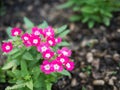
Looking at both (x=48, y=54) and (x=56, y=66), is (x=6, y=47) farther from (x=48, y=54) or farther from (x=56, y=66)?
(x=56, y=66)

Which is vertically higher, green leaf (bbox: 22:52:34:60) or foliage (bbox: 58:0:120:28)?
foliage (bbox: 58:0:120:28)

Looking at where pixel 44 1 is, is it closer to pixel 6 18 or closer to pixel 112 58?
pixel 6 18

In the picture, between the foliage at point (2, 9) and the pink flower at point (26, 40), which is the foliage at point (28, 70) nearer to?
the pink flower at point (26, 40)

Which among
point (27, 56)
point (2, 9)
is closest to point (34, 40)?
point (27, 56)

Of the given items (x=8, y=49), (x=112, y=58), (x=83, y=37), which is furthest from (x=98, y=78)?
(x=8, y=49)

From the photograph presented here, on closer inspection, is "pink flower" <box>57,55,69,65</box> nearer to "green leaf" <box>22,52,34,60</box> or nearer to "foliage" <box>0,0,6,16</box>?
"green leaf" <box>22,52,34,60</box>

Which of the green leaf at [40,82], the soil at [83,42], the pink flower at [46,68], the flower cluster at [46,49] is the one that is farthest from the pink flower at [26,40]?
the soil at [83,42]

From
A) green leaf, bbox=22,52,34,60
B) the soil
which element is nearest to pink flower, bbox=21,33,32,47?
green leaf, bbox=22,52,34,60
